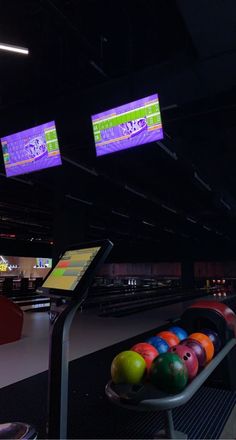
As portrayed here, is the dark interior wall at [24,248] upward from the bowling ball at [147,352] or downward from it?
upward

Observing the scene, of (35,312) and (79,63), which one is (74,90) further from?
(35,312)

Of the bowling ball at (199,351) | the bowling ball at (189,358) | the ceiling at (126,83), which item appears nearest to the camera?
the bowling ball at (189,358)

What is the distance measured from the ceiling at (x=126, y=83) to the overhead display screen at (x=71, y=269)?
269 centimetres

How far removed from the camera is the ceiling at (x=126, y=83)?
391 cm

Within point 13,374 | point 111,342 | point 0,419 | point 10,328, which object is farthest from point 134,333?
point 0,419

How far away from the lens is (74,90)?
5348mm

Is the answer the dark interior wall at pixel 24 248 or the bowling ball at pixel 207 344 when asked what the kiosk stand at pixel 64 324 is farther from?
the dark interior wall at pixel 24 248

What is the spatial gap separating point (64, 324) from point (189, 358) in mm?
889

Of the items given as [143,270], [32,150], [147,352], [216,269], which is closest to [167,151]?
[32,150]

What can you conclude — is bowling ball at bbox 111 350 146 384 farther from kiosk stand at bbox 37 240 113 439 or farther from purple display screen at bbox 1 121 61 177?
purple display screen at bbox 1 121 61 177

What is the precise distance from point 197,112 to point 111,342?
3510 mm

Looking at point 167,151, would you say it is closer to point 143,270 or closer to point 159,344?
point 159,344

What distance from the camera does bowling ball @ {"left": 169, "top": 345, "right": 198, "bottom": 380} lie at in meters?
1.92

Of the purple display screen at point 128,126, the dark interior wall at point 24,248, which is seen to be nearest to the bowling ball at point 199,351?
the purple display screen at point 128,126
